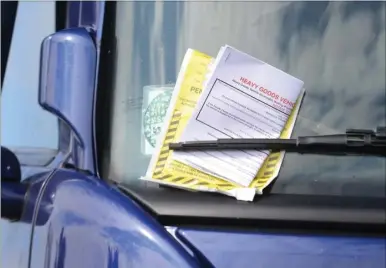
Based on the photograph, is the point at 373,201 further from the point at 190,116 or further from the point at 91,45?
the point at 91,45

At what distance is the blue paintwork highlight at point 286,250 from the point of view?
1508 mm

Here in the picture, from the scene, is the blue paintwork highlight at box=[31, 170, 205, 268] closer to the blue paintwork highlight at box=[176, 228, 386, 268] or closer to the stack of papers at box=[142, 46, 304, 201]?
the blue paintwork highlight at box=[176, 228, 386, 268]

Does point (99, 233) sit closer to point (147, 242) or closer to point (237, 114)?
point (147, 242)

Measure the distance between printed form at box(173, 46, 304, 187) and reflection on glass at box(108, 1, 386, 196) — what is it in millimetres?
82

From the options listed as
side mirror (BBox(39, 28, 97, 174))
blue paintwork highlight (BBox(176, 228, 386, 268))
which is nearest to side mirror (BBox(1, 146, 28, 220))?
side mirror (BBox(39, 28, 97, 174))

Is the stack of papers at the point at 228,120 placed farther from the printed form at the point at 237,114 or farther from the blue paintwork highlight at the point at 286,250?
the blue paintwork highlight at the point at 286,250

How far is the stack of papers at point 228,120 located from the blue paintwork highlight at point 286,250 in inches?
6.3

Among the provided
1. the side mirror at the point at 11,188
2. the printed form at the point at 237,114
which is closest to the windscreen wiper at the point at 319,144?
the printed form at the point at 237,114

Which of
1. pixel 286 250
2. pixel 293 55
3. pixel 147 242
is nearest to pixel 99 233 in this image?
pixel 147 242

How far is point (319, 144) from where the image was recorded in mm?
1671

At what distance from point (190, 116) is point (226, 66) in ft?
0.47

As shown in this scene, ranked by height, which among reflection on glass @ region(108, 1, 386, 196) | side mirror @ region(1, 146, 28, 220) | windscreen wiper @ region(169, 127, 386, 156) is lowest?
side mirror @ region(1, 146, 28, 220)

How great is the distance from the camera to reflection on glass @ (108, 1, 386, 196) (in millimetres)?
1769

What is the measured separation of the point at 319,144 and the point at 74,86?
23.8 inches
